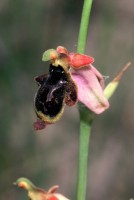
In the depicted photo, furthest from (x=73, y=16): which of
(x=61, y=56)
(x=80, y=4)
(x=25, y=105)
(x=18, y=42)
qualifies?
(x=61, y=56)

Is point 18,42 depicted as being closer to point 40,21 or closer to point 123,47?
point 40,21

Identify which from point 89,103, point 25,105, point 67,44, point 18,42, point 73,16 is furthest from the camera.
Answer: point 67,44

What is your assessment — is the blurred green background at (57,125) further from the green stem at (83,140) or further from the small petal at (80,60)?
the small petal at (80,60)

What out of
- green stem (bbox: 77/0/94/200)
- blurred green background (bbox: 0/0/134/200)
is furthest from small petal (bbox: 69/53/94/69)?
blurred green background (bbox: 0/0/134/200)

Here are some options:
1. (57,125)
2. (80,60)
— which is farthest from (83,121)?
(57,125)

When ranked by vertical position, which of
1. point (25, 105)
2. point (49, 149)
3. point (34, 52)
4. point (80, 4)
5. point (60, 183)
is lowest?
point (60, 183)

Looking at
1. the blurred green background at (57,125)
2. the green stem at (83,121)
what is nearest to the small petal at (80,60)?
the green stem at (83,121)

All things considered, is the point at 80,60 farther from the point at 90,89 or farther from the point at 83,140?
the point at 83,140
